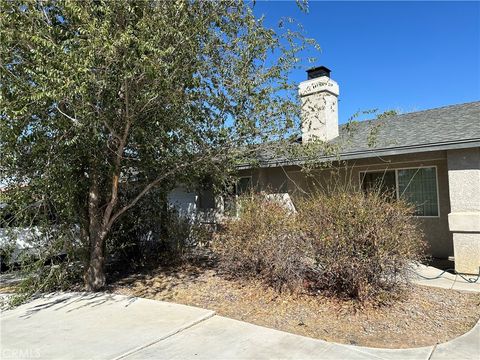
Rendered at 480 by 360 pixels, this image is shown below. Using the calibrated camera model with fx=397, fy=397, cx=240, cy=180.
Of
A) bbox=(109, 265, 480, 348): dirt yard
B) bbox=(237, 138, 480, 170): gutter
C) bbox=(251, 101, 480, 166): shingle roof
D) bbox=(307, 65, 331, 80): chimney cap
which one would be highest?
bbox=(307, 65, 331, 80): chimney cap

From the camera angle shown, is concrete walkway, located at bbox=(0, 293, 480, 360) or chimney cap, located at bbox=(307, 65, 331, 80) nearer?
concrete walkway, located at bbox=(0, 293, 480, 360)

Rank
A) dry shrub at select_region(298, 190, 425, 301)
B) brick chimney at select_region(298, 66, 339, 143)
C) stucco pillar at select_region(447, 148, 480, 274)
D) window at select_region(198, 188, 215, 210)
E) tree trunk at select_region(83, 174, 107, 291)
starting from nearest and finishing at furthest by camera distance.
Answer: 1. dry shrub at select_region(298, 190, 425, 301)
2. tree trunk at select_region(83, 174, 107, 291)
3. stucco pillar at select_region(447, 148, 480, 274)
4. brick chimney at select_region(298, 66, 339, 143)
5. window at select_region(198, 188, 215, 210)

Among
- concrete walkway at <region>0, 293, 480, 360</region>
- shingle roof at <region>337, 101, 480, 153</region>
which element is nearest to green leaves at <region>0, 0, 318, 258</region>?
concrete walkway at <region>0, 293, 480, 360</region>

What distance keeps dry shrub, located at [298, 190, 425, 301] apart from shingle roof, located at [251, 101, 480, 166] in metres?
2.89

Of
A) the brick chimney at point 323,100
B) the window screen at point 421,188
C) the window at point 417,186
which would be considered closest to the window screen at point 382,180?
the window at point 417,186

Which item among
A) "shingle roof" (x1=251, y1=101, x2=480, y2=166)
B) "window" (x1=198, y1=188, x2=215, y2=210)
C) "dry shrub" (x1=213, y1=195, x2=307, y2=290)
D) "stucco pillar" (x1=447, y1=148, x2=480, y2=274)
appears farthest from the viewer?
"window" (x1=198, y1=188, x2=215, y2=210)

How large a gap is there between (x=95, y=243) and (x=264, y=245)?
3438 millimetres

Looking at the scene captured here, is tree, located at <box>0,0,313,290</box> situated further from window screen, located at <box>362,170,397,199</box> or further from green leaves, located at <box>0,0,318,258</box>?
window screen, located at <box>362,170,397,199</box>

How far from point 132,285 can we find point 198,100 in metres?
4.02

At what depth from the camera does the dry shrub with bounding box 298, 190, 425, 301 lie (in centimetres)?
568

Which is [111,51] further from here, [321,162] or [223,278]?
Answer: [321,162]

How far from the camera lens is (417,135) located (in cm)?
973

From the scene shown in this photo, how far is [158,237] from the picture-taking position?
33.4ft

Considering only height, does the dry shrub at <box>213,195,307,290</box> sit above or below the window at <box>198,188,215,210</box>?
below
